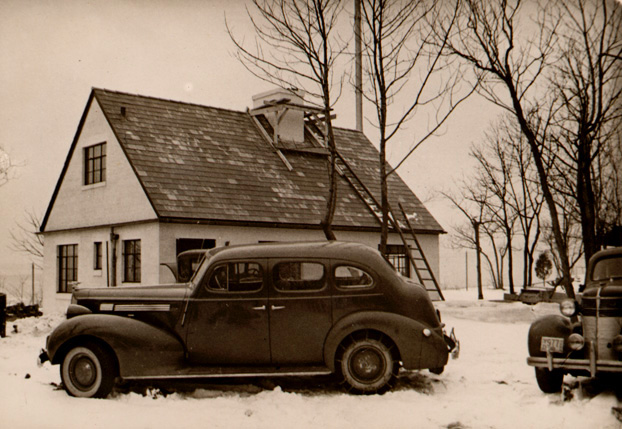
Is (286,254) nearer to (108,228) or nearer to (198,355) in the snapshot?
(198,355)

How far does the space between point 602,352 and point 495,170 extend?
1983 centimetres

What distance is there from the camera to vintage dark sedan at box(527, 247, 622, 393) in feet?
20.7

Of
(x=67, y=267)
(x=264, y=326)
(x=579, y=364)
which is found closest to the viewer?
(x=579, y=364)

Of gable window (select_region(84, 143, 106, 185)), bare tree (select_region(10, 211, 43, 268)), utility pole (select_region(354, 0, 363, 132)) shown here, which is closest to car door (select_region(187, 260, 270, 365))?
utility pole (select_region(354, 0, 363, 132))

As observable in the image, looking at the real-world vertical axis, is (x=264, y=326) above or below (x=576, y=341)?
above

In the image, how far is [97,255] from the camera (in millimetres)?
16875

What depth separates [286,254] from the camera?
23.5ft

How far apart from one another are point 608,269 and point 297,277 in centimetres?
359

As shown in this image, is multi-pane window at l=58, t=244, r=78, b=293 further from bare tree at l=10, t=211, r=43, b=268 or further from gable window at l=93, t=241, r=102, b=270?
bare tree at l=10, t=211, r=43, b=268

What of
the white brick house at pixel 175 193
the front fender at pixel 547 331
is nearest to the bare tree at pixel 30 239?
the white brick house at pixel 175 193

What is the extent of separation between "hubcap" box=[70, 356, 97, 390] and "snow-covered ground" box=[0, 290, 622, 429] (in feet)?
0.64

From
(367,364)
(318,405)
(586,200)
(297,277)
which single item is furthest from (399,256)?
(318,405)

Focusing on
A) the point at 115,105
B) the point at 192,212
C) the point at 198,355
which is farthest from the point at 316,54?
the point at 198,355

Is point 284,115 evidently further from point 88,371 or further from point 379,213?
point 88,371
